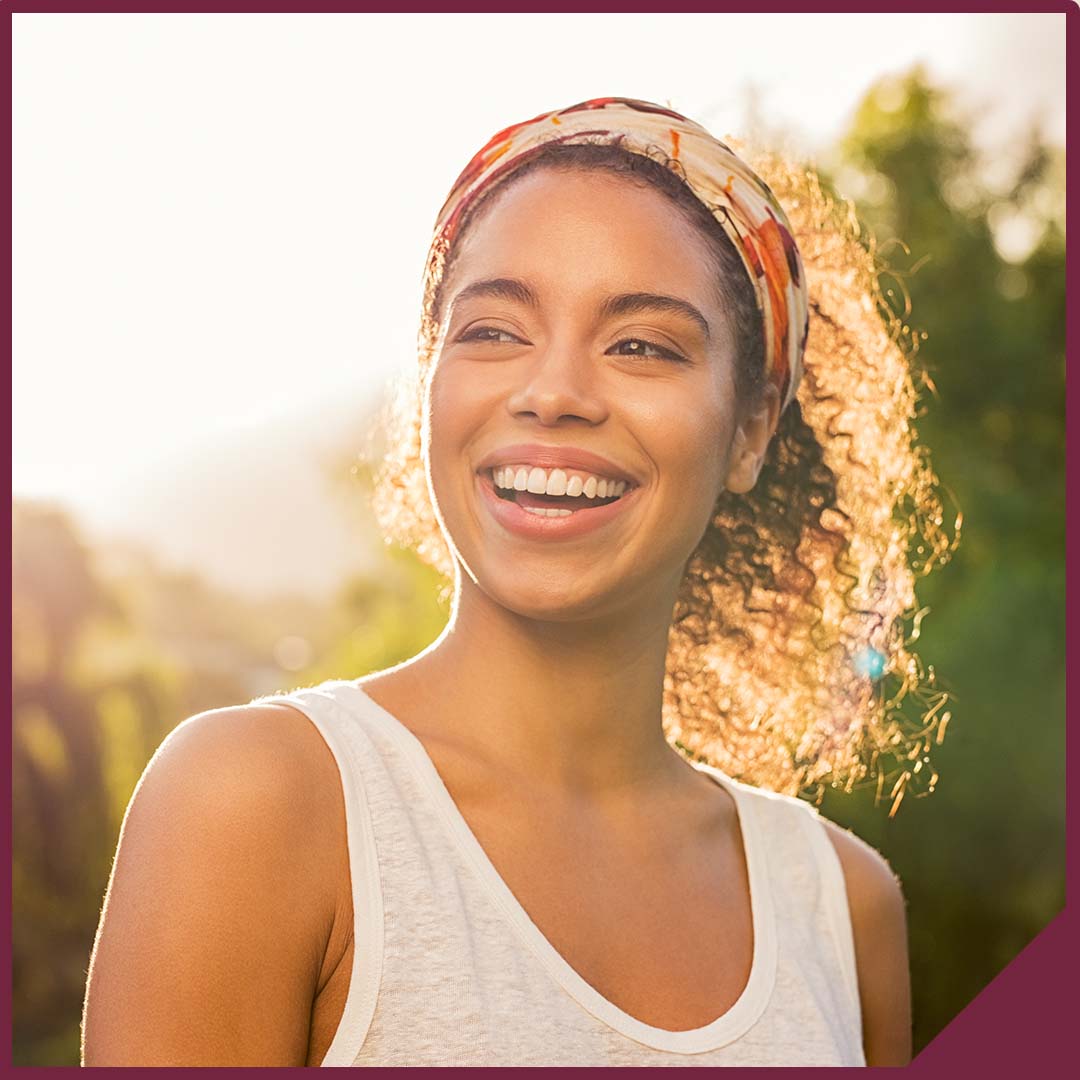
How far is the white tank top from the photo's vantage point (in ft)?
6.78

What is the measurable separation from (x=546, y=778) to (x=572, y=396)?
659 millimetres

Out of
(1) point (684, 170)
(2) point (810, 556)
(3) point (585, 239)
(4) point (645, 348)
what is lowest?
(2) point (810, 556)

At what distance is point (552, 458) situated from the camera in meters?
2.36

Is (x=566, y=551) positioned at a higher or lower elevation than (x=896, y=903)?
higher

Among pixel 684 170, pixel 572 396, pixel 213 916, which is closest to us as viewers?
pixel 213 916

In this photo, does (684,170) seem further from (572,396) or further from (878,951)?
(878,951)

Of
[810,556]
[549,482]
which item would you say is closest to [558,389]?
[549,482]

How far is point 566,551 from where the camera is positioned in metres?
2.41

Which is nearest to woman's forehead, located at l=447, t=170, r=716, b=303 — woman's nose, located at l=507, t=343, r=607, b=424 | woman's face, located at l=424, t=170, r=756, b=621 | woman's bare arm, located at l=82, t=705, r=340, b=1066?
woman's face, located at l=424, t=170, r=756, b=621

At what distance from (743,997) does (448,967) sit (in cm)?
60

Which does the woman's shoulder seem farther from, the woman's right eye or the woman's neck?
the woman's right eye

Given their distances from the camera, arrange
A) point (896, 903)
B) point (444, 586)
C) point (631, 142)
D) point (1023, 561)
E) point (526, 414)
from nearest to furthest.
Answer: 1. point (526, 414)
2. point (631, 142)
3. point (896, 903)
4. point (444, 586)
5. point (1023, 561)

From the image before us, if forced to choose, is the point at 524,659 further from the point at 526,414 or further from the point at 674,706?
the point at 674,706

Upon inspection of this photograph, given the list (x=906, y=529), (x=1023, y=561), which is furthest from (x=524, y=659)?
(x=1023, y=561)
